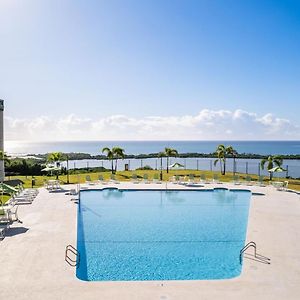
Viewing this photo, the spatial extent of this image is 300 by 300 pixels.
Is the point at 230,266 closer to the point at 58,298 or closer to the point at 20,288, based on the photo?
the point at 58,298

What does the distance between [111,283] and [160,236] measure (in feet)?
17.7

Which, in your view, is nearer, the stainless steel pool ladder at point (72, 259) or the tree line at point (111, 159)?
the stainless steel pool ladder at point (72, 259)

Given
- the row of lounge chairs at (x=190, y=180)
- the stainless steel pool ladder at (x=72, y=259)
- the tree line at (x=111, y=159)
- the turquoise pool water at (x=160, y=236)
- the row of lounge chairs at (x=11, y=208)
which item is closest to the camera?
the stainless steel pool ladder at (x=72, y=259)

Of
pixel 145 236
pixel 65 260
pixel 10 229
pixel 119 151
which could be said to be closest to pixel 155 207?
pixel 145 236

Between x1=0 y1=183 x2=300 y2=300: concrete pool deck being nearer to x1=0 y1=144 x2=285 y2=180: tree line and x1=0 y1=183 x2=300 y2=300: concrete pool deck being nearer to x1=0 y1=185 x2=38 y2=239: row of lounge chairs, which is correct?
x1=0 y1=185 x2=38 y2=239: row of lounge chairs

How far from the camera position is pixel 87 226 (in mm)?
15500

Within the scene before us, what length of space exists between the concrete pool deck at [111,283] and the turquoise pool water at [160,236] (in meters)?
0.76

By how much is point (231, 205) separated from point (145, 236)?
26.7 ft

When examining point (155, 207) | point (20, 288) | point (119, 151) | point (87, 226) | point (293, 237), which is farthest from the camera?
point (119, 151)

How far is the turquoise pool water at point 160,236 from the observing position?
10.3 metres

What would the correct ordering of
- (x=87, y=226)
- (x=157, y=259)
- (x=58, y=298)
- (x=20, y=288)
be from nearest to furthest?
(x=58, y=298) → (x=20, y=288) → (x=157, y=259) → (x=87, y=226)

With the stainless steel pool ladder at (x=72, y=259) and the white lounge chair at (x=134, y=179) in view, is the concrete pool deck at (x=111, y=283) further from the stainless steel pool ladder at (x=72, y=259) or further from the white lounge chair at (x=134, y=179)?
the white lounge chair at (x=134, y=179)

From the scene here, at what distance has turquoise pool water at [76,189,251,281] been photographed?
33.9ft

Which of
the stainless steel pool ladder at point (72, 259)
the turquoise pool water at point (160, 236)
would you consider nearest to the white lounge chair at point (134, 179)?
the turquoise pool water at point (160, 236)
